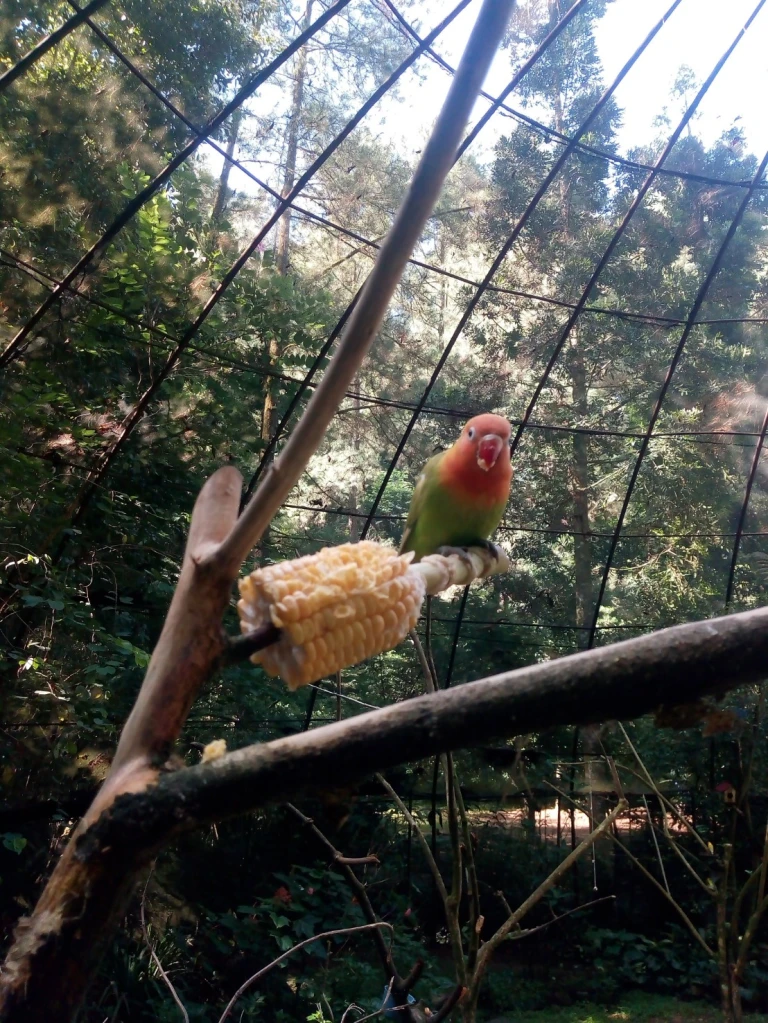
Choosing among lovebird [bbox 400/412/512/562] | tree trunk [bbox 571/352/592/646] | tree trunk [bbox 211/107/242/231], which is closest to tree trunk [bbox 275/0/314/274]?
tree trunk [bbox 211/107/242/231]

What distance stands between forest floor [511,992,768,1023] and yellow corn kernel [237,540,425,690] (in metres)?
5.82

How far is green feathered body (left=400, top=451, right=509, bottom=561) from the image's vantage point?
276 centimetres

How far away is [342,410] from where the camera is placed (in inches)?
302

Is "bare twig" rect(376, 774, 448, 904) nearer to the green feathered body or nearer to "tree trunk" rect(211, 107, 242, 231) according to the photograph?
the green feathered body

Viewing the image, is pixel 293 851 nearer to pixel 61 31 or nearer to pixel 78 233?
pixel 78 233

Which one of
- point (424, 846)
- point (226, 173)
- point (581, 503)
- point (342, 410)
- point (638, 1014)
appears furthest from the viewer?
point (581, 503)

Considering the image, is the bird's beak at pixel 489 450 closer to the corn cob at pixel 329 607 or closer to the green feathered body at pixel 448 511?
the green feathered body at pixel 448 511

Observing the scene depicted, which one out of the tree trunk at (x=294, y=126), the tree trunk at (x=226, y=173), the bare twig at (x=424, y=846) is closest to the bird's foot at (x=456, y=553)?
the bare twig at (x=424, y=846)

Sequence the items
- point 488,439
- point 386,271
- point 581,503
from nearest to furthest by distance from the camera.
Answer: point 386,271 < point 488,439 < point 581,503

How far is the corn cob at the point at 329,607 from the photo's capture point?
102cm

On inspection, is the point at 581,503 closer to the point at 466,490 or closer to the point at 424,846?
the point at 466,490

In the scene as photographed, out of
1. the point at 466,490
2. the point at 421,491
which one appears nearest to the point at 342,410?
the point at 421,491

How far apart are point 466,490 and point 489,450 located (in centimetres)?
21

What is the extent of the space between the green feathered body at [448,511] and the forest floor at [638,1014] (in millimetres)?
4598
